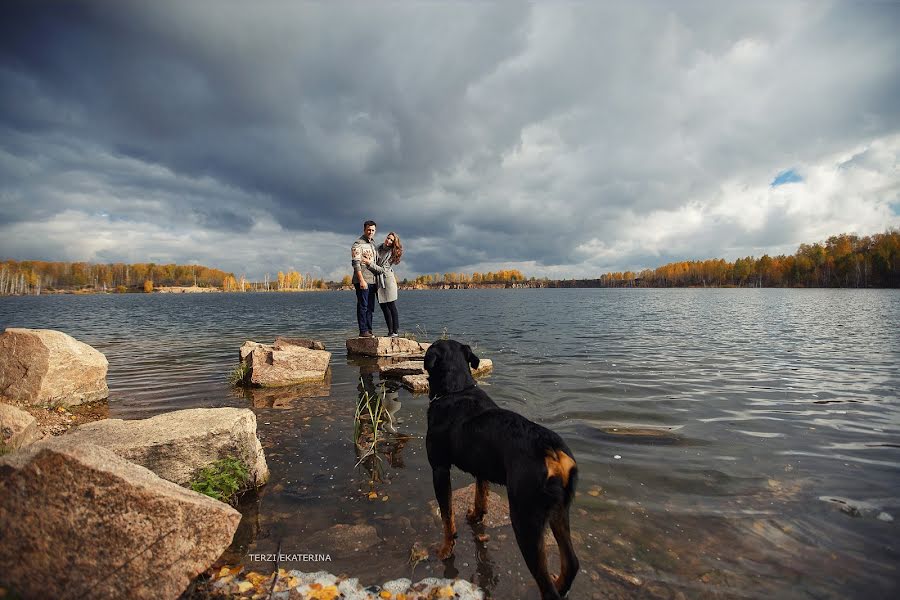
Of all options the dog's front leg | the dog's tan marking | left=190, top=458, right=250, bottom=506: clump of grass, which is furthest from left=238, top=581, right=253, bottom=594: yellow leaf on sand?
the dog's tan marking

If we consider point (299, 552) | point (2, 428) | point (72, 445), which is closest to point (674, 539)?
point (299, 552)

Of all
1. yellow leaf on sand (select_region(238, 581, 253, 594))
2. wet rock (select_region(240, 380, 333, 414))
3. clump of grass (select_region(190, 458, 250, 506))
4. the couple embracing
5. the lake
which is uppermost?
the couple embracing

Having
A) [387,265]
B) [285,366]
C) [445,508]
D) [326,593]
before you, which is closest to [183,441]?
[326,593]

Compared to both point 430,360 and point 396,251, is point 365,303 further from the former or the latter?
point 430,360

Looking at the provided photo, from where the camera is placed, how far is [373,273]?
13.7 m

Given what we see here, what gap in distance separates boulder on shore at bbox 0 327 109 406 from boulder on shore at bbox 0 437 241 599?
7431 mm

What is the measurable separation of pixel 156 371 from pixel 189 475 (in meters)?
10.2

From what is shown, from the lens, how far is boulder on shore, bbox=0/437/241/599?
7.59 ft

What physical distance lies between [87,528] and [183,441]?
1.90 m

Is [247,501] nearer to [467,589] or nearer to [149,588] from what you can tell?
[149,588]

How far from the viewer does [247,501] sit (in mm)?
4453

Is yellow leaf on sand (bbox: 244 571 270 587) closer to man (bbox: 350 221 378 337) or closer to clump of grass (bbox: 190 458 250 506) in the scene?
clump of grass (bbox: 190 458 250 506)

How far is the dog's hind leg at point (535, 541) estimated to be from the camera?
2697 millimetres

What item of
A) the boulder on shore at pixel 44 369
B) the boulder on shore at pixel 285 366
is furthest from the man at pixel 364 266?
the boulder on shore at pixel 44 369
